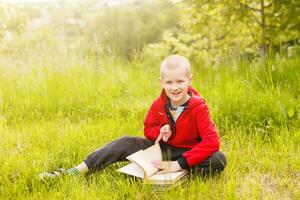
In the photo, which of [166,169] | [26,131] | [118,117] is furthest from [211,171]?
[26,131]

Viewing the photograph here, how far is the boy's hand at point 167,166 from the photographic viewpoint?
3057mm

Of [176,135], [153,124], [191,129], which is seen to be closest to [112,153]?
[153,124]

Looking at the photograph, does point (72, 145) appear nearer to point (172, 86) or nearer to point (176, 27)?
point (172, 86)

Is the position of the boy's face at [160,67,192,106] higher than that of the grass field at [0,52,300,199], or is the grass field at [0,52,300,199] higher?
the boy's face at [160,67,192,106]

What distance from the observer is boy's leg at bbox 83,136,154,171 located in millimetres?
3301

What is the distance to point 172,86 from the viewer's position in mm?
3137

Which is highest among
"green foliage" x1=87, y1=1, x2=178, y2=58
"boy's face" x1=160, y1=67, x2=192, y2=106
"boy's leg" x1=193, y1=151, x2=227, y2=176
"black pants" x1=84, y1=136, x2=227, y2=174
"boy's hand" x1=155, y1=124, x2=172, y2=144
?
"green foliage" x1=87, y1=1, x2=178, y2=58

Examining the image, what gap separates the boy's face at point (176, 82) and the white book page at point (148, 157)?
0.41m

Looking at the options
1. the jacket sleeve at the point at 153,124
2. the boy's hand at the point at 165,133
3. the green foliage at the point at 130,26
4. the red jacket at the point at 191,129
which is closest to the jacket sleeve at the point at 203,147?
the red jacket at the point at 191,129

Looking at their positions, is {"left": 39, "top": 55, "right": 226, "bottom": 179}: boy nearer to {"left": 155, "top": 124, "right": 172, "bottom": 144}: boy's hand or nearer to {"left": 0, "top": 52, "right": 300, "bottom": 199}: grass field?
{"left": 155, "top": 124, "right": 172, "bottom": 144}: boy's hand

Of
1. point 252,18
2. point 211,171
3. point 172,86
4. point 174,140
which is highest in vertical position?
point 252,18

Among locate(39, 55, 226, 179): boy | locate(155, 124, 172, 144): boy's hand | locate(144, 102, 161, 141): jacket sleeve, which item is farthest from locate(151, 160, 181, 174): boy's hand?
locate(144, 102, 161, 141): jacket sleeve

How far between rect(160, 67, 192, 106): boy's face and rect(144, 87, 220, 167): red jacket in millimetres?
117

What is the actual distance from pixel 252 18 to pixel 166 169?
388 cm
